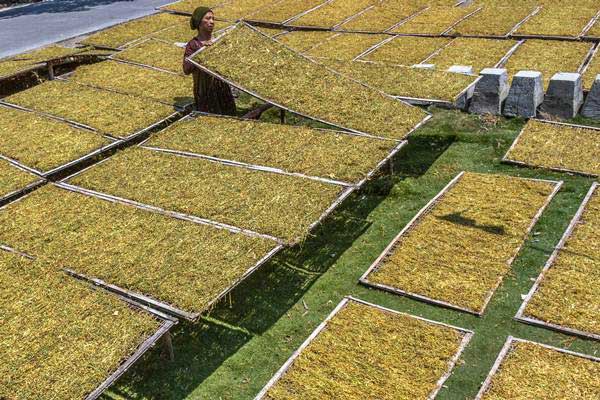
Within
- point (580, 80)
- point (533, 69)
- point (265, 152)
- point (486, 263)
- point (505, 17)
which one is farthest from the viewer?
point (505, 17)

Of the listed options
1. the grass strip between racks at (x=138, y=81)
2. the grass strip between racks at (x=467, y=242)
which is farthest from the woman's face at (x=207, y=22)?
the grass strip between racks at (x=467, y=242)

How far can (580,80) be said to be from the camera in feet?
35.1

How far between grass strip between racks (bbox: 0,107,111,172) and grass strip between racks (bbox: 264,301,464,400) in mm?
4942

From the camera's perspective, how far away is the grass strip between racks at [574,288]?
6078 millimetres

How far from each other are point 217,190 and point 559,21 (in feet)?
35.0

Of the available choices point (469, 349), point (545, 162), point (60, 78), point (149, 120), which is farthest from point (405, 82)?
point (60, 78)

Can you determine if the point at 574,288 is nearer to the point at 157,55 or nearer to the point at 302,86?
the point at 302,86

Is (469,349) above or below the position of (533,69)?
below

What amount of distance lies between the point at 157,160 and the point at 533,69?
7571 mm

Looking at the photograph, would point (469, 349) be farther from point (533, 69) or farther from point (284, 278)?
point (533, 69)

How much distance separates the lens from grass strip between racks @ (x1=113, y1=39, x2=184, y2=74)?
12882 millimetres

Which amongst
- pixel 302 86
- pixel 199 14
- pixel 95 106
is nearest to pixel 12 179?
pixel 95 106

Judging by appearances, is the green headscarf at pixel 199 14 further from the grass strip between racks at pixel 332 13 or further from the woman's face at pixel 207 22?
the grass strip between racks at pixel 332 13

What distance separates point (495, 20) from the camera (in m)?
15.4
